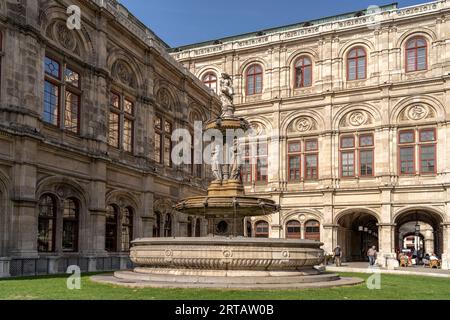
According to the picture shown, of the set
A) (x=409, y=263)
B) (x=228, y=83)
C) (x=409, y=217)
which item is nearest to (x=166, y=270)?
(x=228, y=83)

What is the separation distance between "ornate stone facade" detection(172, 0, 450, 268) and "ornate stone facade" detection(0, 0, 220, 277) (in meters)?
9.96

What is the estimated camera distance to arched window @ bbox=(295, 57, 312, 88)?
1615 inches

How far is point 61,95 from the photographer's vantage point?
22.9 m

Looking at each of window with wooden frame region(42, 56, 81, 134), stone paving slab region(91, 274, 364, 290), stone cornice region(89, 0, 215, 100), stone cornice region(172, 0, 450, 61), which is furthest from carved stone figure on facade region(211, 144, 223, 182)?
stone cornice region(172, 0, 450, 61)

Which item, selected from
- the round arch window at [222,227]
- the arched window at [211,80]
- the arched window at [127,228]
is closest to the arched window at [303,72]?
the arched window at [211,80]

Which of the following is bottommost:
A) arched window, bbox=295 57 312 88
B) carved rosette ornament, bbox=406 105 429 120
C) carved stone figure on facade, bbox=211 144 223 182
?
carved stone figure on facade, bbox=211 144 223 182

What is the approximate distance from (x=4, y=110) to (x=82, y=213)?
6.14 m

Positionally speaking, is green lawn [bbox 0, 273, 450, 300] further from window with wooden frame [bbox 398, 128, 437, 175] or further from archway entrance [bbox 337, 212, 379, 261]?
Answer: archway entrance [bbox 337, 212, 379, 261]

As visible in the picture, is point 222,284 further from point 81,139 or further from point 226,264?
point 81,139

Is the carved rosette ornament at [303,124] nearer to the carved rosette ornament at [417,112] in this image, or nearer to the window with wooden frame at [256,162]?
the window with wooden frame at [256,162]

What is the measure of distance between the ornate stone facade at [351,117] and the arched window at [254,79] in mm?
81

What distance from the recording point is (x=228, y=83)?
1752 centimetres
